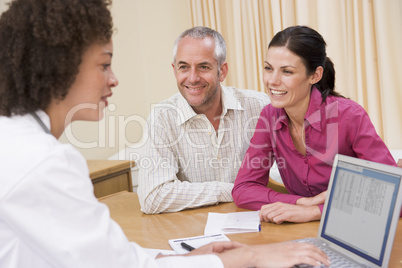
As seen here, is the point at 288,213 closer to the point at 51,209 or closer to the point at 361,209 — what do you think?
the point at 361,209

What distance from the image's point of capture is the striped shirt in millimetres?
1839

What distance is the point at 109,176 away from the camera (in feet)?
9.41

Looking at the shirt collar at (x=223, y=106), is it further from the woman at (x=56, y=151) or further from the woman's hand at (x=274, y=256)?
the woman's hand at (x=274, y=256)

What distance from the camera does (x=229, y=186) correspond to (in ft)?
6.06

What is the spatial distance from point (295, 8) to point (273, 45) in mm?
1648

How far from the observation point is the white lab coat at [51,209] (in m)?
0.82

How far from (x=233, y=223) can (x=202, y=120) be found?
2.43 feet

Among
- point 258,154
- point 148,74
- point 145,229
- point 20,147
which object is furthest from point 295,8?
point 20,147

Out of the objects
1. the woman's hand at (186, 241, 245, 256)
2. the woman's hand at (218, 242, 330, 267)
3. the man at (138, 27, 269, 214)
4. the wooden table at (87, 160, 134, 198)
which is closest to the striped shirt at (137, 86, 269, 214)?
the man at (138, 27, 269, 214)

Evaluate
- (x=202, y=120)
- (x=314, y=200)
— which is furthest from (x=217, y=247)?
(x=202, y=120)

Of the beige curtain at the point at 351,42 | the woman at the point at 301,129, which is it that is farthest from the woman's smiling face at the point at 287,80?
the beige curtain at the point at 351,42

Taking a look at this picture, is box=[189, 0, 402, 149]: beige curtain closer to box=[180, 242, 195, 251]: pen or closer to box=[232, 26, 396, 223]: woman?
box=[232, 26, 396, 223]: woman

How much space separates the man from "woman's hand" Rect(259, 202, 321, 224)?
1.66 feet

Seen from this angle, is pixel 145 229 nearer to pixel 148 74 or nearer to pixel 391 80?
pixel 391 80
